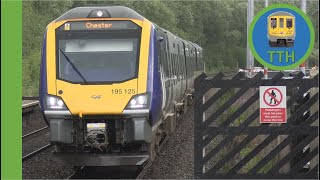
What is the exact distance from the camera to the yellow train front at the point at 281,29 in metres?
6.45

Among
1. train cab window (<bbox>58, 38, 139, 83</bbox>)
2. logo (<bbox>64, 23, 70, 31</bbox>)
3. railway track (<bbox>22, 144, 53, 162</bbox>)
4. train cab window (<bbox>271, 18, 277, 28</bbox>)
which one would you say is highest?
logo (<bbox>64, 23, 70, 31</bbox>)

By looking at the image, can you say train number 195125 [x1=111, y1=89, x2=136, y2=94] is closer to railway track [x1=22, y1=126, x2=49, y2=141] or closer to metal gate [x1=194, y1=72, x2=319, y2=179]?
metal gate [x1=194, y1=72, x2=319, y2=179]

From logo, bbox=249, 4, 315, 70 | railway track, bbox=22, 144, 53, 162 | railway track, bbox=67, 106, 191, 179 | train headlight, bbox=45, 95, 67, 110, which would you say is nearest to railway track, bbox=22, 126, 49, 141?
railway track, bbox=22, 144, 53, 162

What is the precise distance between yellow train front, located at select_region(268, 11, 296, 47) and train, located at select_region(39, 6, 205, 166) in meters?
2.52

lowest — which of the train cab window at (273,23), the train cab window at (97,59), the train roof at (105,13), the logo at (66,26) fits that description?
the train cab window at (97,59)

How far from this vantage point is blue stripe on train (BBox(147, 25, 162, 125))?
8617 mm

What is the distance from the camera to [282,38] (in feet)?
21.9

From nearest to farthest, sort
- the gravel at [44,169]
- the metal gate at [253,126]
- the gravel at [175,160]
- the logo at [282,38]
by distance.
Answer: the logo at [282,38] → the metal gate at [253,126] → the gravel at [175,160] → the gravel at [44,169]

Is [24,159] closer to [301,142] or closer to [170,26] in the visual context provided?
[301,142]

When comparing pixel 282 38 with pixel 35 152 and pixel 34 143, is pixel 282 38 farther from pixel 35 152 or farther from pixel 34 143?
pixel 34 143

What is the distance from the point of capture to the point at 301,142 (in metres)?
6.70

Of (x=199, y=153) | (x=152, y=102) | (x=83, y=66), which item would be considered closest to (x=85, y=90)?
(x=83, y=66)

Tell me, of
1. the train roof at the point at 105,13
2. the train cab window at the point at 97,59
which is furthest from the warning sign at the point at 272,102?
the train roof at the point at 105,13

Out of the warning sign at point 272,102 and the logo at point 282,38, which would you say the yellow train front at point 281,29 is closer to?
the logo at point 282,38
